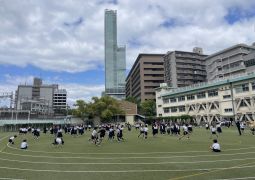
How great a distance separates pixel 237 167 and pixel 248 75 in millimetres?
52050

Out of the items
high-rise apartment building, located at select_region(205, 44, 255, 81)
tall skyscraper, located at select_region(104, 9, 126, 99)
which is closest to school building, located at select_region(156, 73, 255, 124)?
high-rise apartment building, located at select_region(205, 44, 255, 81)

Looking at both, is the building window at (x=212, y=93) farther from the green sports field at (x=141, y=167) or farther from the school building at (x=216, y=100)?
the green sports field at (x=141, y=167)

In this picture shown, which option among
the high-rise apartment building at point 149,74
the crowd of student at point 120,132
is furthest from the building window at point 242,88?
the high-rise apartment building at point 149,74

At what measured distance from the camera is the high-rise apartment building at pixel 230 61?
3410 inches

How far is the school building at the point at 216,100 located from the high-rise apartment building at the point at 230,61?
1766 cm

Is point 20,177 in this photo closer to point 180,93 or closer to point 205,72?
point 180,93

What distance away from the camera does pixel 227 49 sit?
302 ft

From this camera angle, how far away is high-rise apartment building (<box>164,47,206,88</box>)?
4286 inches

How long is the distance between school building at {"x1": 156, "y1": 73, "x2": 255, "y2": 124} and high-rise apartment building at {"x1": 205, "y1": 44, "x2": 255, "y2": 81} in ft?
57.9

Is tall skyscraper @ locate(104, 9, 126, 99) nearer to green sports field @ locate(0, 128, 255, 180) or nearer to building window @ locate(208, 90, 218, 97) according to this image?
building window @ locate(208, 90, 218, 97)

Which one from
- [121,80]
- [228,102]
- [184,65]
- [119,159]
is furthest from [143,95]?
[119,159]

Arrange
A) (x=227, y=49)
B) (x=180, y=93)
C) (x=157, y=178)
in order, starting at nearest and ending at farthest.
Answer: (x=157, y=178) → (x=180, y=93) → (x=227, y=49)

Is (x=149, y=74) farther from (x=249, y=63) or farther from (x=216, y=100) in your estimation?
(x=216, y=100)

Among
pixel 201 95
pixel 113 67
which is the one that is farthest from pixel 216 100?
pixel 113 67
